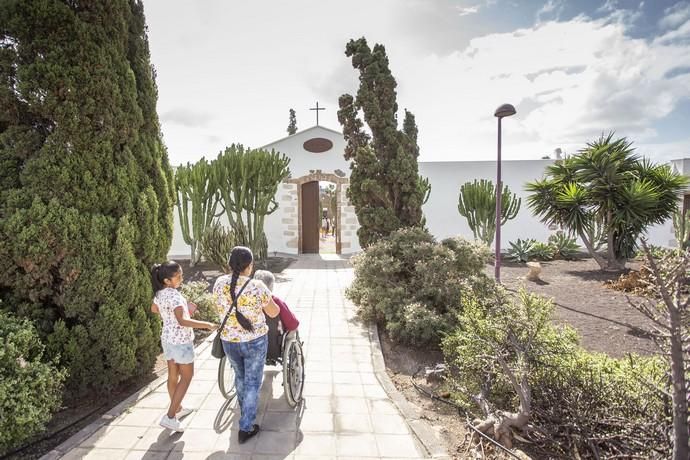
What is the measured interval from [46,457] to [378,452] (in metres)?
2.28

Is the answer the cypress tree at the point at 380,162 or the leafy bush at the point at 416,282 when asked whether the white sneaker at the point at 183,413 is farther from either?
the cypress tree at the point at 380,162

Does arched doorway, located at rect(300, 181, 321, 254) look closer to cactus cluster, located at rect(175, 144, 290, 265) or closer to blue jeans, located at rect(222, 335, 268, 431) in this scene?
cactus cluster, located at rect(175, 144, 290, 265)

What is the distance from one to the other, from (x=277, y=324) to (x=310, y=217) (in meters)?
9.45

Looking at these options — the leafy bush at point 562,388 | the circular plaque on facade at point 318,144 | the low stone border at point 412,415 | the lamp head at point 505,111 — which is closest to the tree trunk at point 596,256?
the lamp head at point 505,111

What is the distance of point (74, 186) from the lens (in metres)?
3.00

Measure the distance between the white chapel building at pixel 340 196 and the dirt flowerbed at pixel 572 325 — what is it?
146 inches

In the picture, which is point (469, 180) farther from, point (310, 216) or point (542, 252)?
point (310, 216)

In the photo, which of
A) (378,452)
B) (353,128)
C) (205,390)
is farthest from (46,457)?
(353,128)

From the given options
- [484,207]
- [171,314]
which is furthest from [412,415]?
[484,207]

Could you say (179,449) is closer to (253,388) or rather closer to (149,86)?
(253,388)

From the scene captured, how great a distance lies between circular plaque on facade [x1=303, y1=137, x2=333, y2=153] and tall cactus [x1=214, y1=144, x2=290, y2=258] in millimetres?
2269

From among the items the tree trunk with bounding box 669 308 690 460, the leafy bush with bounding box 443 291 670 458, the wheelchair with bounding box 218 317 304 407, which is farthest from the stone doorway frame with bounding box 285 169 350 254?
the tree trunk with bounding box 669 308 690 460

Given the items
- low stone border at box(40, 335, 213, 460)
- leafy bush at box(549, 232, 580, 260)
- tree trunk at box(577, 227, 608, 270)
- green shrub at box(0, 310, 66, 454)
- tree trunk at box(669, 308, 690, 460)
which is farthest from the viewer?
leafy bush at box(549, 232, 580, 260)

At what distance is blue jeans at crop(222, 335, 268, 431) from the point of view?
2.64m
